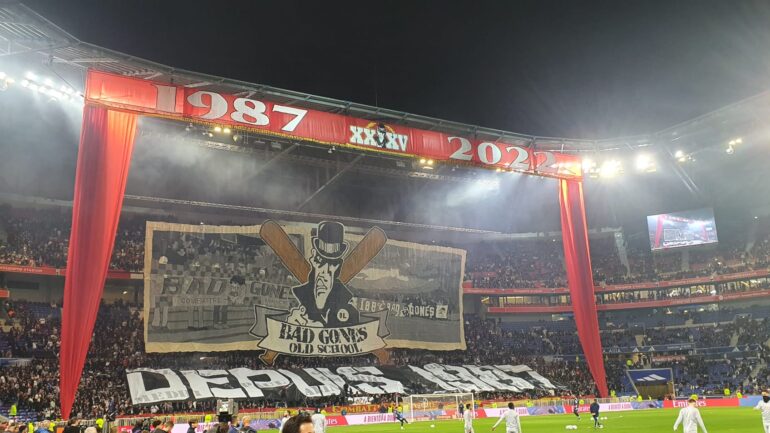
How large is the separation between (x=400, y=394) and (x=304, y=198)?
1971 centimetres

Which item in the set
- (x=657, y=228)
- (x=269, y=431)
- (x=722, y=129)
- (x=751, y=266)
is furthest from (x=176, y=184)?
(x=751, y=266)

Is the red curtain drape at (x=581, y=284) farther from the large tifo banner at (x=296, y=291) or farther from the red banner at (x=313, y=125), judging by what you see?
the large tifo banner at (x=296, y=291)

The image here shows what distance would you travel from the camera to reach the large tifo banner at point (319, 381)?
128ft

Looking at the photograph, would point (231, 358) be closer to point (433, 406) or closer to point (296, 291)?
point (296, 291)

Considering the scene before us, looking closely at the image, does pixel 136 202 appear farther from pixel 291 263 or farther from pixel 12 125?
pixel 291 263

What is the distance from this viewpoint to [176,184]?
5056 centimetres

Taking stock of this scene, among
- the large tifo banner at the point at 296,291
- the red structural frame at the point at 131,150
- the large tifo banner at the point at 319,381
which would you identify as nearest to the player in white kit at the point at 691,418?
the red structural frame at the point at 131,150

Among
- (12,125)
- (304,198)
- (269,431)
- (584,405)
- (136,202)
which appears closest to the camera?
(269,431)

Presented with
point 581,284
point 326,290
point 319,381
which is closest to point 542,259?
point 581,284

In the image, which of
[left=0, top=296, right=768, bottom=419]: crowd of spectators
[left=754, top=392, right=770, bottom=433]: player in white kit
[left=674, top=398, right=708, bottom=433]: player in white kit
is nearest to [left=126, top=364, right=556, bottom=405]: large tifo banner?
[left=0, top=296, right=768, bottom=419]: crowd of spectators

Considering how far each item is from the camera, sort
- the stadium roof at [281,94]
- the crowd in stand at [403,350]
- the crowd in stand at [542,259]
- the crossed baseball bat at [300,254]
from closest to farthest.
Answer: the stadium roof at [281,94], the crowd in stand at [403,350], the crossed baseball bat at [300,254], the crowd in stand at [542,259]

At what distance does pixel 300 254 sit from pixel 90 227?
22104 millimetres

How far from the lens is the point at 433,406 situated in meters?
43.9

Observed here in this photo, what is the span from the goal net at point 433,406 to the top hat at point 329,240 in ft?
43.2
